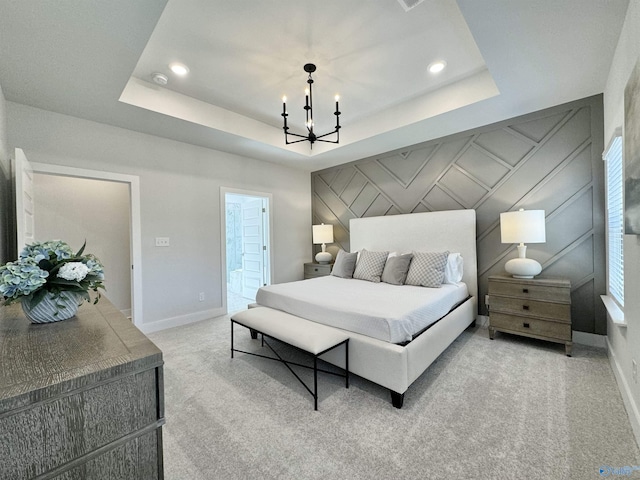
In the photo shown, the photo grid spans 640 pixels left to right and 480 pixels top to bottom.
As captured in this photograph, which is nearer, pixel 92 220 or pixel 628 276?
pixel 628 276

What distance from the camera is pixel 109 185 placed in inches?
162

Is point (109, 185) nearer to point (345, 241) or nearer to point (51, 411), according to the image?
point (345, 241)

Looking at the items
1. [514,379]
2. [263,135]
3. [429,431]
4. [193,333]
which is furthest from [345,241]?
[429,431]

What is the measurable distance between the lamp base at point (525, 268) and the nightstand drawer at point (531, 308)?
271 millimetres

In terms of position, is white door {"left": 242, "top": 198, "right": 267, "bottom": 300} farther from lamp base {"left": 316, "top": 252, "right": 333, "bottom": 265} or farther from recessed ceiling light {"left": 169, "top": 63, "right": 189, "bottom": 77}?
recessed ceiling light {"left": 169, "top": 63, "right": 189, "bottom": 77}

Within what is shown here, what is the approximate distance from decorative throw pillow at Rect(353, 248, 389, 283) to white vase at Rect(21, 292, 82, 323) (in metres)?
2.98

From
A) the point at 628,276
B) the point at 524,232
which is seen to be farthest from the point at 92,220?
the point at 628,276

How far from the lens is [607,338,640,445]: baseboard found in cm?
153

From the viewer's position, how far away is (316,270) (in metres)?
4.95

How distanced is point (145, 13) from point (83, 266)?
5.43 feet

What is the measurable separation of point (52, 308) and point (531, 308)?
11.9ft

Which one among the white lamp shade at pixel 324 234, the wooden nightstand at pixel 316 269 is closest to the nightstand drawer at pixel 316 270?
the wooden nightstand at pixel 316 269

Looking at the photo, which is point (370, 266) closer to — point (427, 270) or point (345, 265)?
point (345, 265)

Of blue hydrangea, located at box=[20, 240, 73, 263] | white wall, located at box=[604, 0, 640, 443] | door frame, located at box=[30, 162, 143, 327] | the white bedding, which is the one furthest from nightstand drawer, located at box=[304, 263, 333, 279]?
blue hydrangea, located at box=[20, 240, 73, 263]
